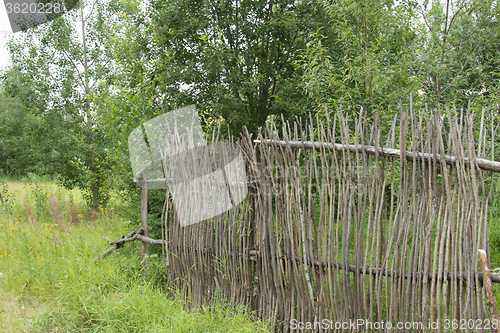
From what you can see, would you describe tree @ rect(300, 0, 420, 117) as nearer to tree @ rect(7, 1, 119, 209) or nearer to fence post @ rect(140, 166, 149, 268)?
fence post @ rect(140, 166, 149, 268)

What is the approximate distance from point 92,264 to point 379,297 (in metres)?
2.77

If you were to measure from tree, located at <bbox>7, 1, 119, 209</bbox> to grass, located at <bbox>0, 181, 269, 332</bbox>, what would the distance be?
3.67 metres

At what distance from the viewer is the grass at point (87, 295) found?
271cm

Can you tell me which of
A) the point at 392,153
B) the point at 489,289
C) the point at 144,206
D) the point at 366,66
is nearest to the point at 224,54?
the point at 366,66

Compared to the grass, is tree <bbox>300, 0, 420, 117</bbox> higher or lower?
higher

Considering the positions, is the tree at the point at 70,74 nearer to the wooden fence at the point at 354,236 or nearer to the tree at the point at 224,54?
the tree at the point at 224,54

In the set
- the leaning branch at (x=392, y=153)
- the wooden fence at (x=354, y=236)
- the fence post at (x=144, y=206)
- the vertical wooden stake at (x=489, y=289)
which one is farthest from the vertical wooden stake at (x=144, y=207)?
the vertical wooden stake at (x=489, y=289)

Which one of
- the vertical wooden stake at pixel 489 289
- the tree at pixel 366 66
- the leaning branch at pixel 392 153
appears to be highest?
the tree at pixel 366 66

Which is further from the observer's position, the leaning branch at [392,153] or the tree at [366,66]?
A: the tree at [366,66]

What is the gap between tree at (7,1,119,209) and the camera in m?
7.69

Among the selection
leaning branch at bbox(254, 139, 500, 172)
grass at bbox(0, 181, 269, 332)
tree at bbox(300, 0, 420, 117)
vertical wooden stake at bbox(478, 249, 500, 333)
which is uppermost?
tree at bbox(300, 0, 420, 117)

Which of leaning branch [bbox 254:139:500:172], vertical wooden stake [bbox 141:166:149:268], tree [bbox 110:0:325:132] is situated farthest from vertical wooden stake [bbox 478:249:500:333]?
tree [bbox 110:0:325:132]

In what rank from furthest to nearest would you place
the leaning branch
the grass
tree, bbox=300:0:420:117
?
tree, bbox=300:0:420:117
the grass
the leaning branch

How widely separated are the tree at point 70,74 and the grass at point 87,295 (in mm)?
3667
